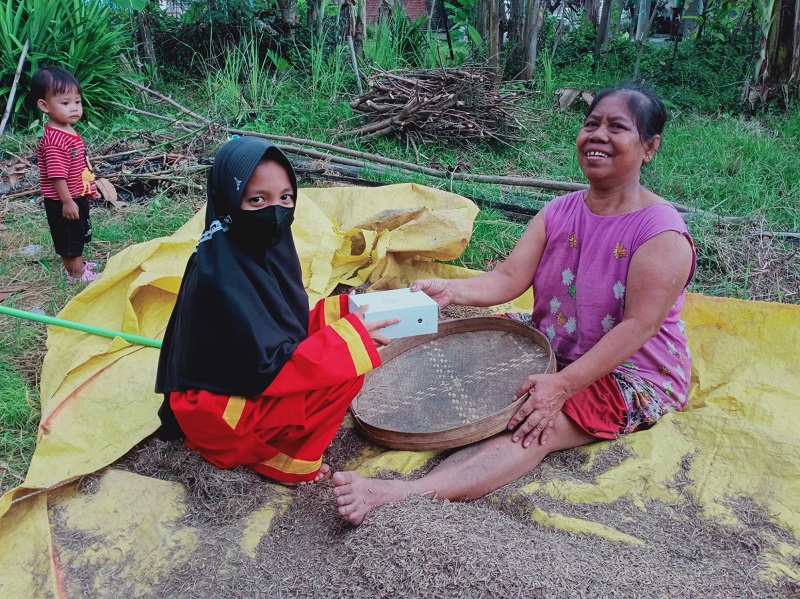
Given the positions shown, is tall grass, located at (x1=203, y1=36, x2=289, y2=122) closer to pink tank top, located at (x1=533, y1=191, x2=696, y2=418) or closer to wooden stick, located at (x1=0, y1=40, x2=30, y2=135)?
wooden stick, located at (x1=0, y1=40, x2=30, y2=135)

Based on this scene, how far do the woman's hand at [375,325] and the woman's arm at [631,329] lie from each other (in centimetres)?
47

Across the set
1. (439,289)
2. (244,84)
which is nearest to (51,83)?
(439,289)

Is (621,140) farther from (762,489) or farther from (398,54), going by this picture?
(398,54)

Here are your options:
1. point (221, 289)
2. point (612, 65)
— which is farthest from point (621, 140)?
point (612, 65)

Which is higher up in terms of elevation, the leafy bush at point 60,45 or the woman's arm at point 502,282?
the leafy bush at point 60,45

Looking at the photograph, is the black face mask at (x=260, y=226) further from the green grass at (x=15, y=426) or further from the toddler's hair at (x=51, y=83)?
the toddler's hair at (x=51, y=83)

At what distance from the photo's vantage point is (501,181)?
4535 mm

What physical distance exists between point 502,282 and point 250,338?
3.48 feet

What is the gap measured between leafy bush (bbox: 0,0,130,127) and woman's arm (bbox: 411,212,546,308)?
491cm

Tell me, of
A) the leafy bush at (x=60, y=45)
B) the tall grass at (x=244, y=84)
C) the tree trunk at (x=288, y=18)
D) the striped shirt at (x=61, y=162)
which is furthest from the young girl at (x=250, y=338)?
the tree trunk at (x=288, y=18)

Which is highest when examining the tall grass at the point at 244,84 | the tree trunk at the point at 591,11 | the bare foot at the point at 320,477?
the tree trunk at the point at 591,11

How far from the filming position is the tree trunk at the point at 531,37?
6625mm

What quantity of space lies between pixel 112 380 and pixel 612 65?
23.1 ft

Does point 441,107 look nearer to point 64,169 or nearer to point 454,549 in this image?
point 64,169
